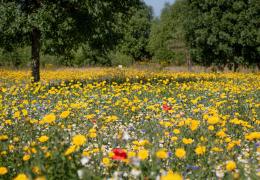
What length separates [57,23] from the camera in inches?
558

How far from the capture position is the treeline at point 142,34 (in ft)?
48.4

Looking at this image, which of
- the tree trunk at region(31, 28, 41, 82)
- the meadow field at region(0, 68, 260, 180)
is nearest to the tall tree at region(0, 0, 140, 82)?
the tree trunk at region(31, 28, 41, 82)

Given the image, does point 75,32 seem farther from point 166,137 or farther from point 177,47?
point 177,47

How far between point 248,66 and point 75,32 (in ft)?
71.3

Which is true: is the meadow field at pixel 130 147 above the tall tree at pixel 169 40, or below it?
below

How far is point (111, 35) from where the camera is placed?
16562 mm

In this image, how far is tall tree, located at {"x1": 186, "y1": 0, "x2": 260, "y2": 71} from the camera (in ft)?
99.2

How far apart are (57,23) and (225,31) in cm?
2006

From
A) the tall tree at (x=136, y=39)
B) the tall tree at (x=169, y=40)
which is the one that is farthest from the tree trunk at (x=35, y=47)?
the tall tree at (x=136, y=39)

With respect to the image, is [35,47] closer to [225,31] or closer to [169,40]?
[225,31]

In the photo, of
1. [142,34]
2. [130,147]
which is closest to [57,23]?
[130,147]

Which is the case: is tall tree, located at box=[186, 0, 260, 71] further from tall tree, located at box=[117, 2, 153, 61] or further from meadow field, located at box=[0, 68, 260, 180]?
tall tree, located at box=[117, 2, 153, 61]

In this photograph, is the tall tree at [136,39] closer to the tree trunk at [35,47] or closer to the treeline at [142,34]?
the treeline at [142,34]

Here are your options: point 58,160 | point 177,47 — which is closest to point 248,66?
point 177,47
